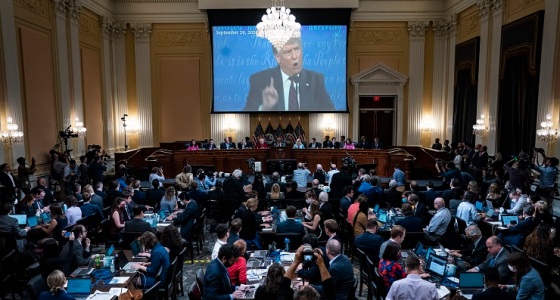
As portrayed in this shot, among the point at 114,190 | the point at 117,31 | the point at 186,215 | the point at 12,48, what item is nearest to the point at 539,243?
the point at 186,215

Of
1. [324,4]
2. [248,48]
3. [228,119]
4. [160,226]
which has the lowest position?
[160,226]

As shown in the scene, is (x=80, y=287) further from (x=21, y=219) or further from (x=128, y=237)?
(x=21, y=219)

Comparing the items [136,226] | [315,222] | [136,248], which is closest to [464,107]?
[315,222]

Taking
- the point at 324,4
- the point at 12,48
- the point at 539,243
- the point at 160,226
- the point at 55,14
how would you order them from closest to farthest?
1. the point at 539,243
2. the point at 160,226
3. the point at 12,48
4. the point at 55,14
5. the point at 324,4

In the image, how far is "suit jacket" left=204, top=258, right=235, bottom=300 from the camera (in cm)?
438

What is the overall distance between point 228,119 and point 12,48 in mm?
9186

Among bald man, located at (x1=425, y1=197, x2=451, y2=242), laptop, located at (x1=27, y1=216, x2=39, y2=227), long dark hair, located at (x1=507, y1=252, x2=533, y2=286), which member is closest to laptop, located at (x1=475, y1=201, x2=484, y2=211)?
bald man, located at (x1=425, y1=197, x2=451, y2=242)

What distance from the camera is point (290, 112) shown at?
1880cm

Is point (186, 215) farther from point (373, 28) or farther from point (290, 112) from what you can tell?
point (373, 28)

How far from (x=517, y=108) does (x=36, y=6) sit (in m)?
14.4

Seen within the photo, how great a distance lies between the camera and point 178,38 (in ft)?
61.3

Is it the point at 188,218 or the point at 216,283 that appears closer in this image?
the point at 216,283

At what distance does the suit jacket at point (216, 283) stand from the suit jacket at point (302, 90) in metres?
Answer: 14.4

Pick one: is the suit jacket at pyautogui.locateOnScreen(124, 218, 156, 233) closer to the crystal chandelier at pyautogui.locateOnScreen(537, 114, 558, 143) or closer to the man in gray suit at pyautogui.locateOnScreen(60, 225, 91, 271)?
the man in gray suit at pyautogui.locateOnScreen(60, 225, 91, 271)
